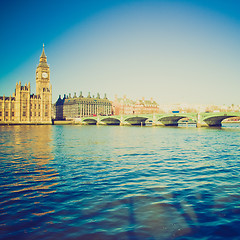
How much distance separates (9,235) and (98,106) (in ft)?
565

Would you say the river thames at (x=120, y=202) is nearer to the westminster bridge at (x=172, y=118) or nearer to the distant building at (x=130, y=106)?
the westminster bridge at (x=172, y=118)

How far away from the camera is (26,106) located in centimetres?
12900

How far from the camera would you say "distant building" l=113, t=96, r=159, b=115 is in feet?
610

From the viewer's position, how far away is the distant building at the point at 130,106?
610ft

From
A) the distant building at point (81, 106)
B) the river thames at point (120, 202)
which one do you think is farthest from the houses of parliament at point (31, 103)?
the river thames at point (120, 202)

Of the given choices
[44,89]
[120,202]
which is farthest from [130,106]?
[120,202]

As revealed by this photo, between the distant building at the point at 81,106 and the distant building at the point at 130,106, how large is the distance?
607 centimetres

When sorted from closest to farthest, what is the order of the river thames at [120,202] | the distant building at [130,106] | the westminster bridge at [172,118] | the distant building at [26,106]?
the river thames at [120,202], the westminster bridge at [172,118], the distant building at [26,106], the distant building at [130,106]

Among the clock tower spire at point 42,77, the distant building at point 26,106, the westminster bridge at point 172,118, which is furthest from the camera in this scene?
the clock tower spire at point 42,77

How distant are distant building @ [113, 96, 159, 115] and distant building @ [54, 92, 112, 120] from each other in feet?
19.9

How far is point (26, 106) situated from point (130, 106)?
3300 inches

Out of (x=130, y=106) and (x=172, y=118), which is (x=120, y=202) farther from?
(x=130, y=106)

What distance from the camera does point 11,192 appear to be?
35.1ft

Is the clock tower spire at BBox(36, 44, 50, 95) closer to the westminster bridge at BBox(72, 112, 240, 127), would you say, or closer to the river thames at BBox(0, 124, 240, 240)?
the westminster bridge at BBox(72, 112, 240, 127)
